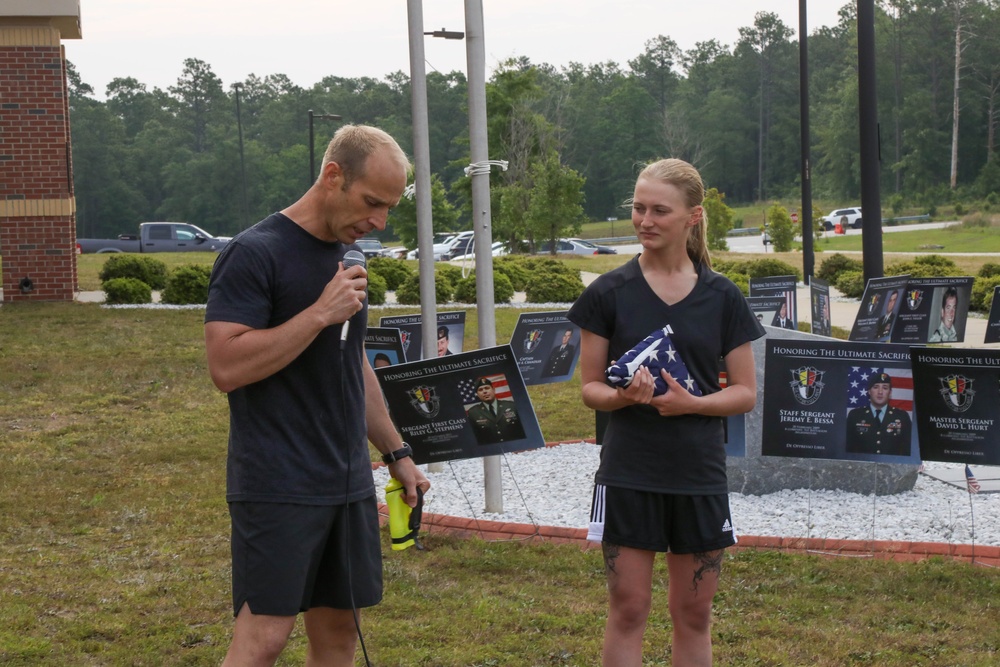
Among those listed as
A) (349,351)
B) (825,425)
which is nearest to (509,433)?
(825,425)

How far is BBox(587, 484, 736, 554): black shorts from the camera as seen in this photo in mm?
3385

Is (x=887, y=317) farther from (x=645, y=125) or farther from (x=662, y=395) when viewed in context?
(x=645, y=125)

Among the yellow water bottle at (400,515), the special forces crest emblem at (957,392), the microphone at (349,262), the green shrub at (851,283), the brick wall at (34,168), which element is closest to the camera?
the microphone at (349,262)

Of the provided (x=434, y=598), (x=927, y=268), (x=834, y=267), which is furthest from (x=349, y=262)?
(x=834, y=267)

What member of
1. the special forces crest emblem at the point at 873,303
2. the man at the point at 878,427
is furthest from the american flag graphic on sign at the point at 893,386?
the special forces crest emblem at the point at 873,303

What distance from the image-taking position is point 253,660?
2834 mm

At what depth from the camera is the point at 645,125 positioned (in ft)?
325

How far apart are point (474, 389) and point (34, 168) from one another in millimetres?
15956

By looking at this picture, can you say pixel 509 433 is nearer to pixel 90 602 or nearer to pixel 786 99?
pixel 90 602

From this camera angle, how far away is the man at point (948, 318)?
10562mm

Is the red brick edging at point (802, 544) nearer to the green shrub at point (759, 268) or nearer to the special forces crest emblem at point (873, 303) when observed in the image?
the special forces crest emblem at point (873, 303)

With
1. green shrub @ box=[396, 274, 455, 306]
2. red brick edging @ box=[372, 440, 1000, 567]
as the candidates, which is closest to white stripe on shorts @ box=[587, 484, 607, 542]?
red brick edging @ box=[372, 440, 1000, 567]

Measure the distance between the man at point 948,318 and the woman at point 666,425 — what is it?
774 cm

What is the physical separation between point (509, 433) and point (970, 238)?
4818 centimetres
